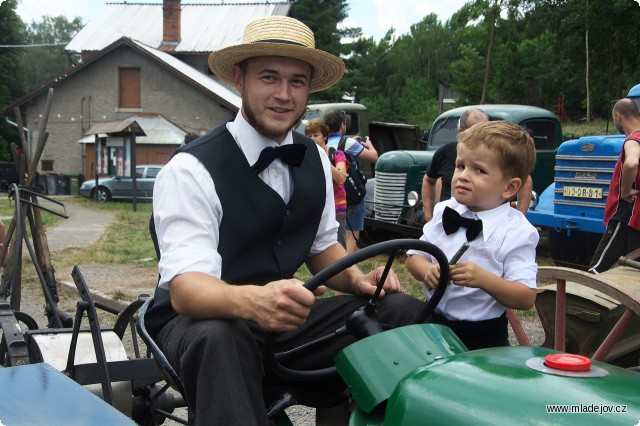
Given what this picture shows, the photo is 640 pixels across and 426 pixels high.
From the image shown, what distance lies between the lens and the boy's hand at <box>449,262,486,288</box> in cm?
232

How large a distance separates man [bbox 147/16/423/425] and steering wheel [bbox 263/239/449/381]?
5 cm

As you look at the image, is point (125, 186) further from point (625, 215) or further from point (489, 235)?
point (489, 235)

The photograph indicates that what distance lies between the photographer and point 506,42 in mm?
36219

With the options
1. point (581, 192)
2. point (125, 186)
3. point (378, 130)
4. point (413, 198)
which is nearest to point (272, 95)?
point (581, 192)

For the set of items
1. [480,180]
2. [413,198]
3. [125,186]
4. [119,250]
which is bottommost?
[125,186]

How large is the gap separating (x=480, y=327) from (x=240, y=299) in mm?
1005

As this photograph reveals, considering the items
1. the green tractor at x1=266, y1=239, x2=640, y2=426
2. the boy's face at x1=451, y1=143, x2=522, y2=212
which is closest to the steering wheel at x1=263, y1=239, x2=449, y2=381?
the green tractor at x1=266, y1=239, x2=640, y2=426

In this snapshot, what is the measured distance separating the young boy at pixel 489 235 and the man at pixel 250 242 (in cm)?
30

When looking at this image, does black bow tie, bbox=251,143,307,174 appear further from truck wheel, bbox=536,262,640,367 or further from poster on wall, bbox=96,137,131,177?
poster on wall, bbox=96,137,131,177

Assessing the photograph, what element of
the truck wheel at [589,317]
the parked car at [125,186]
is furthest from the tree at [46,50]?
the truck wheel at [589,317]

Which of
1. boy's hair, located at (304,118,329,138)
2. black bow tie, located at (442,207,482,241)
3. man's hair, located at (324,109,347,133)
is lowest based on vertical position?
black bow tie, located at (442,207,482,241)

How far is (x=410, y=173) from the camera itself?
9.52m

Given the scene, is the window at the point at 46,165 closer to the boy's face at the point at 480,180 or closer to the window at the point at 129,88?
the window at the point at 129,88

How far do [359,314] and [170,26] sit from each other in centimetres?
3476
